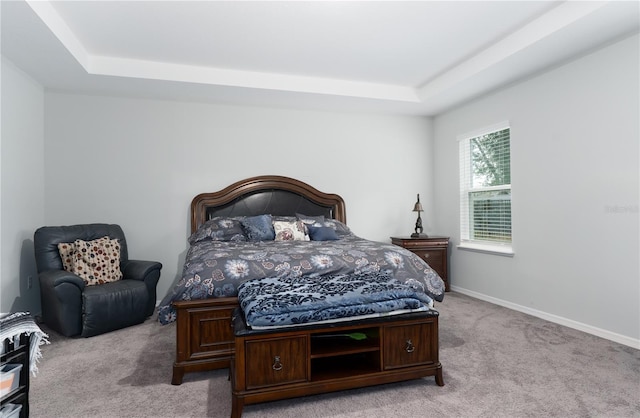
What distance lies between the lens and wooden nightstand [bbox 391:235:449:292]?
4.75 meters

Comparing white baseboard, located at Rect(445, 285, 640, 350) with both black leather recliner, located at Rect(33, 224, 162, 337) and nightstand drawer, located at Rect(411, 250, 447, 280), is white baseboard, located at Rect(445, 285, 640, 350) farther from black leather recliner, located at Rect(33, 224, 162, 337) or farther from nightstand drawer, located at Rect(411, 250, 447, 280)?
black leather recliner, located at Rect(33, 224, 162, 337)

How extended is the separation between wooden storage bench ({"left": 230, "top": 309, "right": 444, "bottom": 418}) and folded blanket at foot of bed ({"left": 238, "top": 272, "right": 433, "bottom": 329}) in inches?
1.8

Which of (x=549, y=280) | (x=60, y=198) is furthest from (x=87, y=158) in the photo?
(x=549, y=280)

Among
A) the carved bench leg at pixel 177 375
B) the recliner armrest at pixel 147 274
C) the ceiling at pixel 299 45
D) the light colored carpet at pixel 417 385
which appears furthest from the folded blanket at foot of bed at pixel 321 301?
the ceiling at pixel 299 45

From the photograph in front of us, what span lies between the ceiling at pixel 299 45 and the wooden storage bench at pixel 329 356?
7.64 feet

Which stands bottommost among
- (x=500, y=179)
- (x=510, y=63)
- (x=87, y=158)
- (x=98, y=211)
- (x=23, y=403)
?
(x=23, y=403)

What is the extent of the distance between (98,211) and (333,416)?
3.69 meters

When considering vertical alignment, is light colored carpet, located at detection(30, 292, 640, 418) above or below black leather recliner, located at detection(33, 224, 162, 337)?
below

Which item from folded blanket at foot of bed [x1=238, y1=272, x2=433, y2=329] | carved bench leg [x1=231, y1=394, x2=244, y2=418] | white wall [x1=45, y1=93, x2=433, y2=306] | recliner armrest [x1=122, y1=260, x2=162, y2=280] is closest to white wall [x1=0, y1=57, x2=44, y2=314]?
white wall [x1=45, y1=93, x2=433, y2=306]

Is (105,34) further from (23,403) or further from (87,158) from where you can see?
(23,403)

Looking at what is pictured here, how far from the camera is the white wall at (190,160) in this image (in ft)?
13.9

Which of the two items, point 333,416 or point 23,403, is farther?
point 333,416

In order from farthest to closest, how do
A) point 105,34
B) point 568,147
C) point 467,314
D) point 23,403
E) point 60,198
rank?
point 60,198 → point 467,314 → point 568,147 → point 105,34 → point 23,403

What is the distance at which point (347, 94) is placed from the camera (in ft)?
14.5
